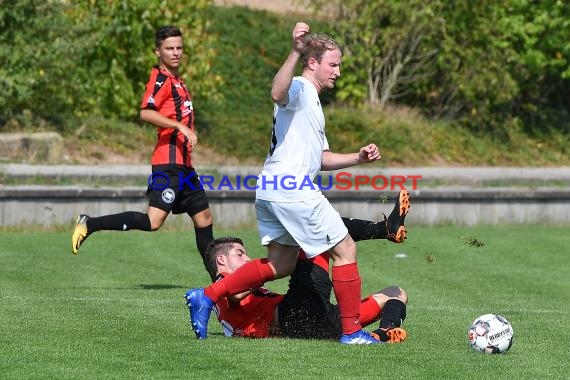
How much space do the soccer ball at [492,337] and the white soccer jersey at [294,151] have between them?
4.00ft

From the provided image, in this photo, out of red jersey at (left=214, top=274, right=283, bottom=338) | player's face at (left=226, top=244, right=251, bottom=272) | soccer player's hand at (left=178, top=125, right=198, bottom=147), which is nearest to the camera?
red jersey at (left=214, top=274, right=283, bottom=338)

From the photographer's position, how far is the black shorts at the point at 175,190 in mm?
11266

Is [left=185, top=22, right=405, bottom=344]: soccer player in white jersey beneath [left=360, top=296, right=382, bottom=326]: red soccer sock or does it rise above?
above

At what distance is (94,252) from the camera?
14492 millimetres

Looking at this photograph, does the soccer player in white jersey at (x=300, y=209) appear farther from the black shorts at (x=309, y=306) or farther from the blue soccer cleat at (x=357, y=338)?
the black shorts at (x=309, y=306)

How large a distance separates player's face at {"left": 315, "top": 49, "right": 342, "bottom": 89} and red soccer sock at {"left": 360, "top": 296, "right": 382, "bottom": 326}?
1.39 m

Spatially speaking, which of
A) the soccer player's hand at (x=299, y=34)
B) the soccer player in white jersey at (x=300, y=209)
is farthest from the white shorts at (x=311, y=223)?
the soccer player's hand at (x=299, y=34)

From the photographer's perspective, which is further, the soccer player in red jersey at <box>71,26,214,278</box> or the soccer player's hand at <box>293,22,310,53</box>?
the soccer player in red jersey at <box>71,26,214,278</box>

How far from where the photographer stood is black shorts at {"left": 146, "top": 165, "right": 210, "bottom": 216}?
11266 mm

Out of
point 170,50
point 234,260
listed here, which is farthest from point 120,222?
point 234,260

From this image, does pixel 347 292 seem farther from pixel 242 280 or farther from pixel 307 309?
pixel 242 280

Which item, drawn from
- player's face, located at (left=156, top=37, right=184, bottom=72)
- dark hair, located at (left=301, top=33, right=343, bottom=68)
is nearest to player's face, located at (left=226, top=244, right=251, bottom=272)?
dark hair, located at (left=301, top=33, right=343, bottom=68)

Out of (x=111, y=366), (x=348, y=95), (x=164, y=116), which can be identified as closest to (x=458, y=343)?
(x=111, y=366)

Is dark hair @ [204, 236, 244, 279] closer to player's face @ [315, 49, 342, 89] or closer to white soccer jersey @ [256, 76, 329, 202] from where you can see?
white soccer jersey @ [256, 76, 329, 202]
